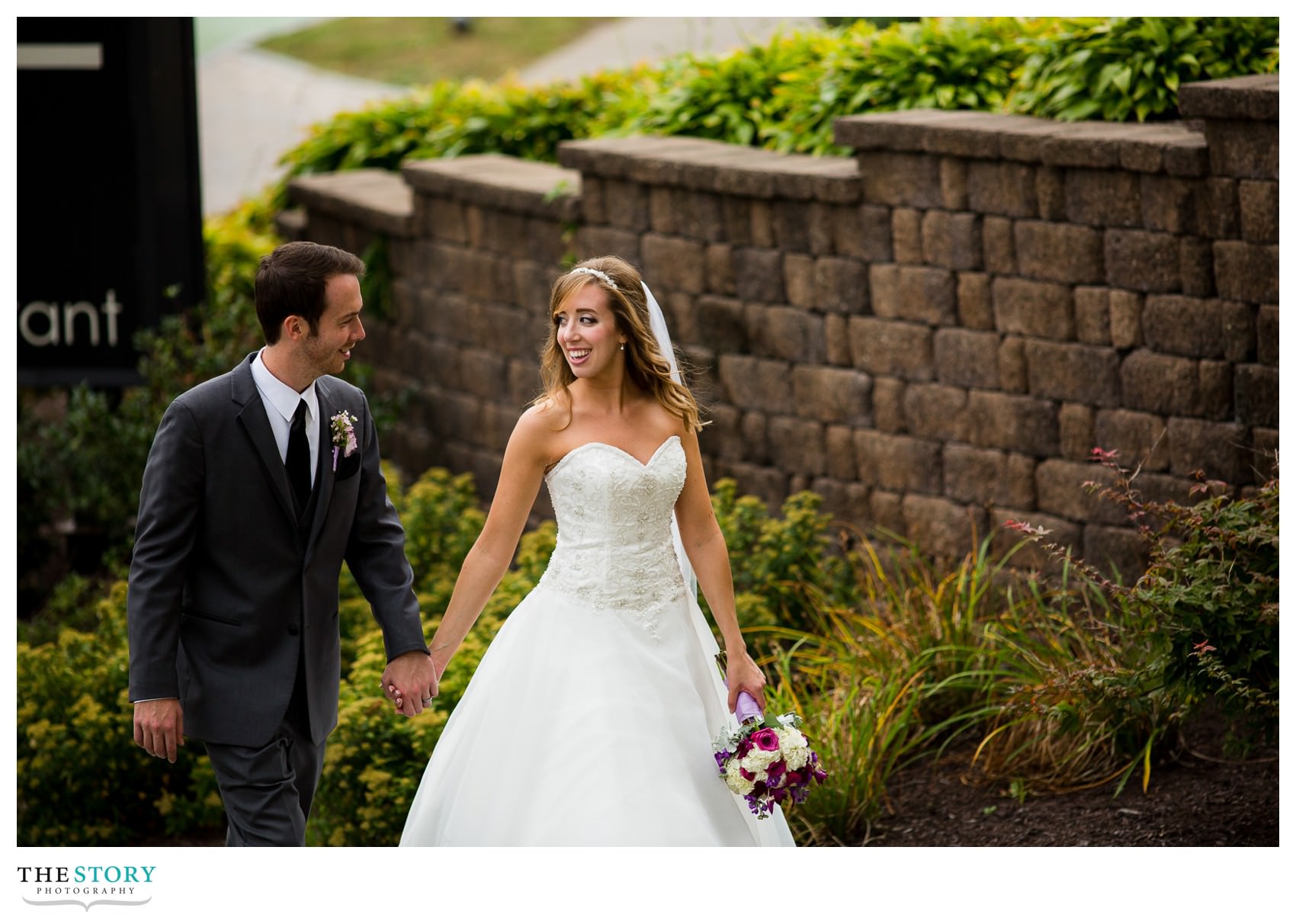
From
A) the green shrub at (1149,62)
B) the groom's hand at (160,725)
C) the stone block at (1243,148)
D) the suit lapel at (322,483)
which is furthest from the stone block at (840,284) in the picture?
the groom's hand at (160,725)

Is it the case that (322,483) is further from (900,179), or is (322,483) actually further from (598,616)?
(900,179)

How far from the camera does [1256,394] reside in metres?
5.68

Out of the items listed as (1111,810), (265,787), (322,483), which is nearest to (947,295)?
(1111,810)

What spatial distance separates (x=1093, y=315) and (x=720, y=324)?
80.2 inches

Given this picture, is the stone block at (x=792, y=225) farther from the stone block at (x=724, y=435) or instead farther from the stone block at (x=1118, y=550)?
the stone block at (x=1118, y=550)

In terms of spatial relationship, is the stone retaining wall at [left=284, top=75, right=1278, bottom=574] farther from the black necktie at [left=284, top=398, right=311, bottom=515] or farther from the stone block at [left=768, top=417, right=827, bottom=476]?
A: the black necktie at [left=284, top=398, right=311, bottom=515]

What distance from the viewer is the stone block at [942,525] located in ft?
21.9

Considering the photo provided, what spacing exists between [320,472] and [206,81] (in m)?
15.5

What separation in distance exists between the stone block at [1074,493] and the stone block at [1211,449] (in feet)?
0.99

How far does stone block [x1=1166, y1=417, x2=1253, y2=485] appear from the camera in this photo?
5.77m

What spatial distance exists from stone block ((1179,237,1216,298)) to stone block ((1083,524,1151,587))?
990 mm

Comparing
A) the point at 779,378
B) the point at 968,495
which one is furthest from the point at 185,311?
the point at 968,495

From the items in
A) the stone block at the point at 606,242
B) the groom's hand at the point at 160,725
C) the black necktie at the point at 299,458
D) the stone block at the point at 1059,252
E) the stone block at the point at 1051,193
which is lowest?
the groom's hand at the point at 160,725
